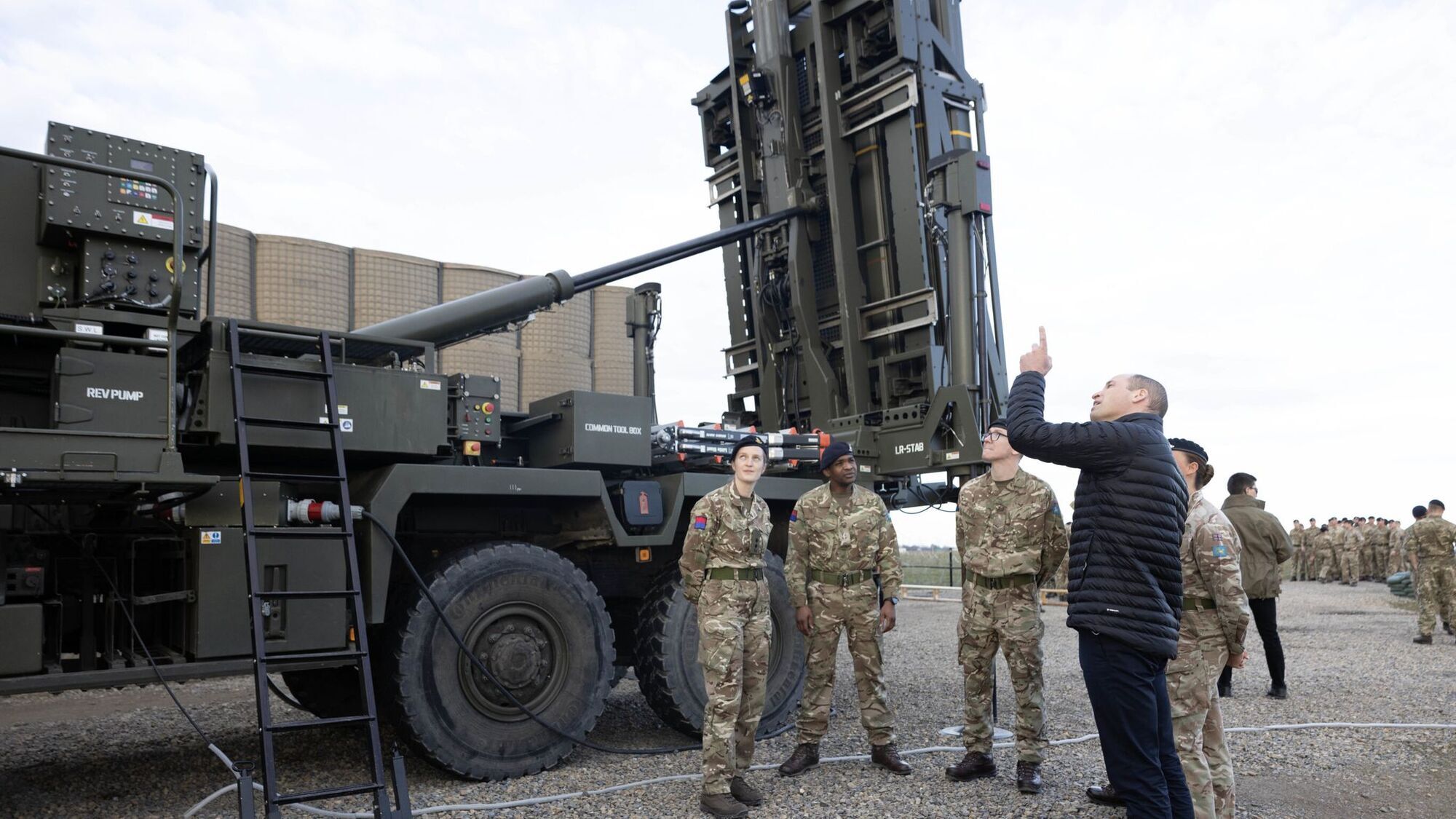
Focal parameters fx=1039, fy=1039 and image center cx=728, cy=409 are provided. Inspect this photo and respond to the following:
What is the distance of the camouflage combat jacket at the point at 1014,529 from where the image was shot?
502 centimetres

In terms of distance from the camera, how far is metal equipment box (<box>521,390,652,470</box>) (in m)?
5.65

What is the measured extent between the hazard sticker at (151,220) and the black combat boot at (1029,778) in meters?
4.45


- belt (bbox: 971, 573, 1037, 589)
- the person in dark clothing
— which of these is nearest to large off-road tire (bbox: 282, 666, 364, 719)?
belt (bbox: 971, 573, 1037, 589)

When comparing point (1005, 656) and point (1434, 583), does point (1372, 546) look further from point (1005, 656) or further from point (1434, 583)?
point (1005, 656)

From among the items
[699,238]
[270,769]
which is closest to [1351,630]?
[699,238]

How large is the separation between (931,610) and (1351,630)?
225 inches

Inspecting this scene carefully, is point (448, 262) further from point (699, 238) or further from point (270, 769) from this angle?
point (270, 769)

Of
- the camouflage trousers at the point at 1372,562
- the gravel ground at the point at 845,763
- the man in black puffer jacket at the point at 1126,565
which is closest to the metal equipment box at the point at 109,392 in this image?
the gravel ground at the point at 845,763

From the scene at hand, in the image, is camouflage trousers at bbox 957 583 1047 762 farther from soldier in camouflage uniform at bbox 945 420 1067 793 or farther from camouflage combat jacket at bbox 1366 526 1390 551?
camouflage combat jacket at bbox 1366 526 1390 551

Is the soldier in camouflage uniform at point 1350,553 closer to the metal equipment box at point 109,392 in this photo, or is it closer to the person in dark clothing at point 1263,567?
the person in dark clothing at point 1263,567

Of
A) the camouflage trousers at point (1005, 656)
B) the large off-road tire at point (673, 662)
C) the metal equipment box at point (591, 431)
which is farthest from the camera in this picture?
the large off-road tire at point (673, 662)

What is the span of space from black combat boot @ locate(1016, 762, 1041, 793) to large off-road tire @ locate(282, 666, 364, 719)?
11.9ft

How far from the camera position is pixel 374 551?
476 cm

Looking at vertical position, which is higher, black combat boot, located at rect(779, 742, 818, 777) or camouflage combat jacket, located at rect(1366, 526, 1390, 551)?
camouflage combat jacket, located at rect(1366, 526, 1390, 551)
